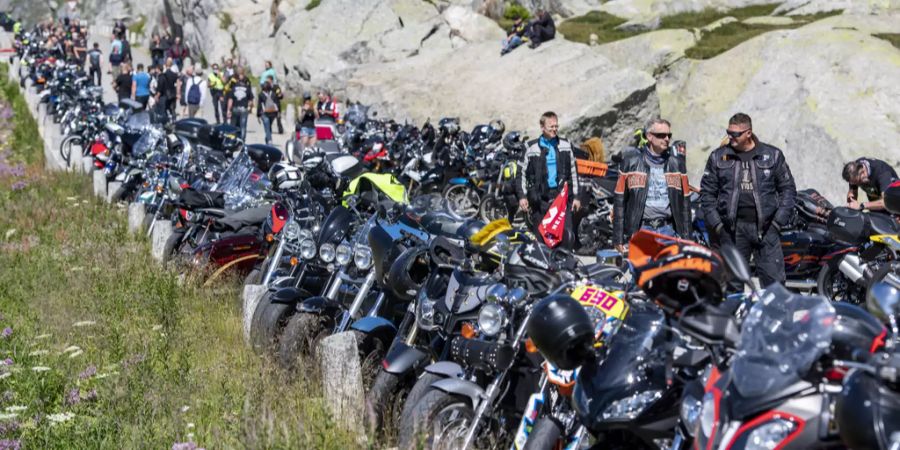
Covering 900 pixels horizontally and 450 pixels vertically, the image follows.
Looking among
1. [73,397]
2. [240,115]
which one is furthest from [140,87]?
[73,397]

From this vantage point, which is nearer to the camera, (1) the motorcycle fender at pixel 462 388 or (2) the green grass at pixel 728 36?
(1) the motorcycle fender at pixel 462 388

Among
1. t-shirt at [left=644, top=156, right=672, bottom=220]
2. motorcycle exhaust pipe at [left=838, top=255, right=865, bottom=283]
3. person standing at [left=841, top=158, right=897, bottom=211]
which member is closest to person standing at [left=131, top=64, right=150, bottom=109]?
person standing at [left=841, top=158, right=897, bottom=211]

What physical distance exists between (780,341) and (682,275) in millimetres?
517

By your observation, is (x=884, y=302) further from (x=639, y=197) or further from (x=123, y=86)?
(x=123, y=86)

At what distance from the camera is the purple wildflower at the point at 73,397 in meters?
7.19

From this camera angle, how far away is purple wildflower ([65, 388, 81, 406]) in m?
7.19

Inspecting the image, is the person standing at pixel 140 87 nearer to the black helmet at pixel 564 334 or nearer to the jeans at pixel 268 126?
the jeans at pixel 268 126

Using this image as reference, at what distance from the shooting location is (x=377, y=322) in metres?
7.06

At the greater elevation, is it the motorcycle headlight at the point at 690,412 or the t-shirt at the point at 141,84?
the motorcycle headlight at the point at 690,412

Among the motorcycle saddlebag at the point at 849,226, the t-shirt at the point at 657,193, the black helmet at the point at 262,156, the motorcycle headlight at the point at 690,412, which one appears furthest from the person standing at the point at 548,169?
the motorcycle headlight at the point at 690,412

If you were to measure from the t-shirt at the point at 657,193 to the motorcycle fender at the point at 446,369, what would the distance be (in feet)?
11.2

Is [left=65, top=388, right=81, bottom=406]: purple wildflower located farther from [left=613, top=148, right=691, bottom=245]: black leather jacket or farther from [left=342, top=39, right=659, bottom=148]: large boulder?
[left=342, top=39, right=659, bottom=148]: large boulder

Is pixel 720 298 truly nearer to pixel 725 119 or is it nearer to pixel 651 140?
pixel 651 140

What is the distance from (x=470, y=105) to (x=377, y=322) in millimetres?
16567
